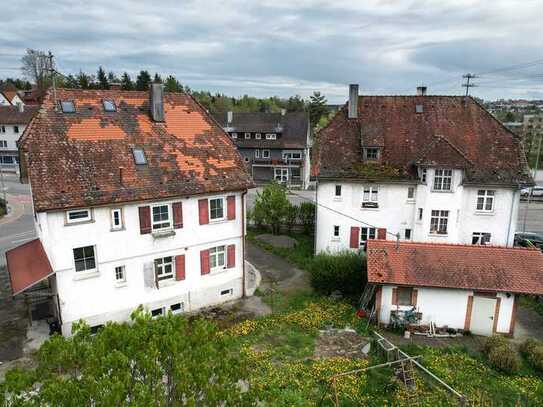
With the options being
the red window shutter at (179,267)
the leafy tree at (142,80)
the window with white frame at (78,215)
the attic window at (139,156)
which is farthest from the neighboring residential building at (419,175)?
the leafy tree at (142,80)

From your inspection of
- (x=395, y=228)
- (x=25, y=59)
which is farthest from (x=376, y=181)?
(x=25, y=59)

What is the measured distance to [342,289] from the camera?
23375mm

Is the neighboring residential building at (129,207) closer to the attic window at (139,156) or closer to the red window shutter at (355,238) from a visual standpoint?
the attic window at (139,156)

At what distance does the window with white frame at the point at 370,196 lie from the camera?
2745 cm

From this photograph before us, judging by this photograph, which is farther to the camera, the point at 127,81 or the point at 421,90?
the point at 127,81

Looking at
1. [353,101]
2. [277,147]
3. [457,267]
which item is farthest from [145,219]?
[277,147]

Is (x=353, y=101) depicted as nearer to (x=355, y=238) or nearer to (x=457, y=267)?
(x=355, y=238)

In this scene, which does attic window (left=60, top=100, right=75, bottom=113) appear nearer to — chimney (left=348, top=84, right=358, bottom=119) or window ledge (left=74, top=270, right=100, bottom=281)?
window ledge (left=74, top=270, right=100, bottom=281)

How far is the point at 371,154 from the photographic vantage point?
28062mm

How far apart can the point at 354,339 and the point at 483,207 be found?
1380cm

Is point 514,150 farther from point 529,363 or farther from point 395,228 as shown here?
point 529,363

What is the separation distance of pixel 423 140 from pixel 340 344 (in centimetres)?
1611

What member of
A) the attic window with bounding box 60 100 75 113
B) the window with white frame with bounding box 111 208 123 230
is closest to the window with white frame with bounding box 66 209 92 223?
the window with white frame with bounding box 111 208 123 230

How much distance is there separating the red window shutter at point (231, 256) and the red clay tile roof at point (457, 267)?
723 centimetres
